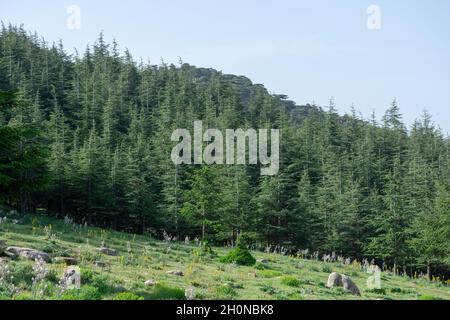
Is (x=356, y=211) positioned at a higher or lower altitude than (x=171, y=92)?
lower

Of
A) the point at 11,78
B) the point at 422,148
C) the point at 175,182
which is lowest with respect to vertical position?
the point at 175,182

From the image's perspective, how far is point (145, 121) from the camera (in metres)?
85.1

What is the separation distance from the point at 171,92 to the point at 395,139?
50297mm

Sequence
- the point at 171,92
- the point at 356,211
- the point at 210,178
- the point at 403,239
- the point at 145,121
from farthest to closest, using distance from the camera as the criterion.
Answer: the point at 171,92 < the point at 145,121 < the point at 356,211 < the point at 403,239 < the point at 210,178

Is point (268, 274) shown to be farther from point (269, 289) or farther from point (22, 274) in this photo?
point (22, 274)

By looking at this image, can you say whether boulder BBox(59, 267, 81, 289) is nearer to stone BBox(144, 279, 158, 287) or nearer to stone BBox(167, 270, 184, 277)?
stone BBox(144, 279, 158, 287)

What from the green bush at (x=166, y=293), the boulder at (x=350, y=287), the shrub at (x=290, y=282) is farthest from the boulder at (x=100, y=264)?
the boulder at (x=350, y=287)

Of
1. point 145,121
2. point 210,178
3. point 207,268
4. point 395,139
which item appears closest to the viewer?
point 207,268

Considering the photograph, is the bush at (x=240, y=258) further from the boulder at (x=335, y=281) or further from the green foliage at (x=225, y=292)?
the green foliage at (x=225, y=292)

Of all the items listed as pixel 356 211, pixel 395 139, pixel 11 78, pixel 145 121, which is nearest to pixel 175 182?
pixel 356 211

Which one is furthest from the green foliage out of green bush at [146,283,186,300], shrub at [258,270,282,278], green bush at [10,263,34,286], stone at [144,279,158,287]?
shrub at [258,270,282,278]

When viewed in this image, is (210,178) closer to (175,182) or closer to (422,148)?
(175,182)

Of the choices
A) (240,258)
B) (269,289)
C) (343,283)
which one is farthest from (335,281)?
(240,258)

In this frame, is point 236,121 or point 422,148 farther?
point 422,148
